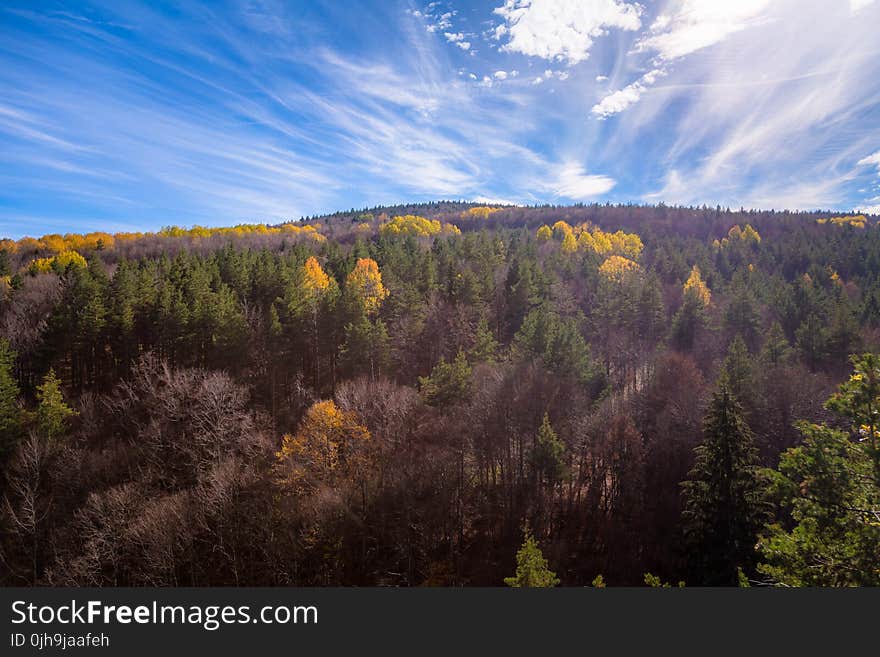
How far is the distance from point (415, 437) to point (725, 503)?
18.8 meters

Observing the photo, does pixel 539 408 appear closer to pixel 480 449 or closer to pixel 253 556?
pixel 480 449

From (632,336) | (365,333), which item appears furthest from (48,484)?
(632,336)

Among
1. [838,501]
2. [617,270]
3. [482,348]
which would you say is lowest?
[838,501]

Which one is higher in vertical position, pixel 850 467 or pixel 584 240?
pixel 584 240

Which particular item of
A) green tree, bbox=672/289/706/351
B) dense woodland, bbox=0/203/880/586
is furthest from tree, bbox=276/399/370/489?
green tree, bbox=672/289/706/351

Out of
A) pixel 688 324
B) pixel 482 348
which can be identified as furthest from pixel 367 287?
pixel 688 324

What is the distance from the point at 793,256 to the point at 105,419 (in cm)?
11842

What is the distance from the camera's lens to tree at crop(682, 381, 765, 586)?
20.7m

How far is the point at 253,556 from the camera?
81.3 ft

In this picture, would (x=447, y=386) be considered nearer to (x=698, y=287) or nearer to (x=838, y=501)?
(x=838, y=501)

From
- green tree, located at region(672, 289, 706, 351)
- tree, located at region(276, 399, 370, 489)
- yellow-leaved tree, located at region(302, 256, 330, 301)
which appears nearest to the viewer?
tree, located at region(276, 399, 370, 489)

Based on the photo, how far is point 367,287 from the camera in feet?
159

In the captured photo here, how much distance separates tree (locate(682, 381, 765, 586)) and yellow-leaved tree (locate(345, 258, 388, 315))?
30.3 m

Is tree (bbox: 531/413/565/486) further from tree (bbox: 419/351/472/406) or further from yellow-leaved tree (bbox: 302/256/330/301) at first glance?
yellow-leaved tree (bbox: 302/256/330/301)
